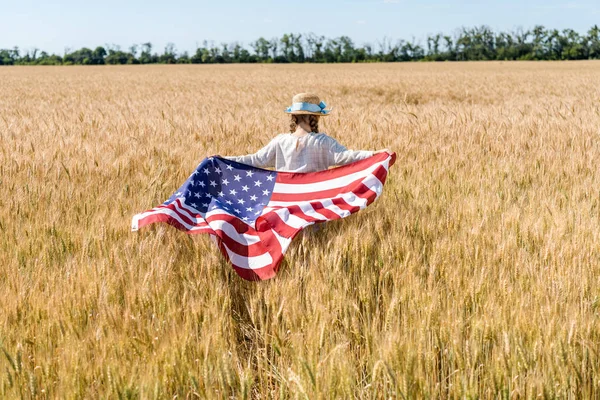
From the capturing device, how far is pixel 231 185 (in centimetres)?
350

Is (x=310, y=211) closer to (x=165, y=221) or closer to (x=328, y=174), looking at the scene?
(x=328, y=174)

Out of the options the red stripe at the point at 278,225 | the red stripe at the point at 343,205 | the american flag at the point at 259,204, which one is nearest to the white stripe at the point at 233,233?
the american flag at the point at 259,204

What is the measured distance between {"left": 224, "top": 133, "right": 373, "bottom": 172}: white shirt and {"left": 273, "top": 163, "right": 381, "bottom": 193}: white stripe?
0.41 ft

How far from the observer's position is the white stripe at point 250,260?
2.40 meters

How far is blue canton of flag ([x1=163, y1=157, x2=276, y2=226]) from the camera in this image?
3.32 m

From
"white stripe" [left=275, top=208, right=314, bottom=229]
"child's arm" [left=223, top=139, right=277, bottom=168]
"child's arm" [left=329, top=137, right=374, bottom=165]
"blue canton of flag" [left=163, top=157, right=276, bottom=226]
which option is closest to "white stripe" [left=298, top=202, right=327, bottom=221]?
"white stripe" [left=275, top=208, right=314, bottom=229]

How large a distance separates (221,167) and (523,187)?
2.13 m

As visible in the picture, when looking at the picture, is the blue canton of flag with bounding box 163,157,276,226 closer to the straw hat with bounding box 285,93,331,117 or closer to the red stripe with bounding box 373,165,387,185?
the straw hat with bounding box 285,93,331,117

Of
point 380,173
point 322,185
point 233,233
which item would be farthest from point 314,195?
point 233,233

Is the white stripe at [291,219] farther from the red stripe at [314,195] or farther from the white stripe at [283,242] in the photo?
the red stripe at [314,195]

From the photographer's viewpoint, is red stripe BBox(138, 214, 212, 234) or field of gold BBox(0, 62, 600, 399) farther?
red stripe BBox(138, 214, 212, 234)

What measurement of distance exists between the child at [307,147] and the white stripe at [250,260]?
1.11 metres

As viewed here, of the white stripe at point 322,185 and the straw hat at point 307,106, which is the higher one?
the straw hat at point 307,106

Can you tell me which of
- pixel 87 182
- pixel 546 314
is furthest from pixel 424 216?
pixel 87 182
